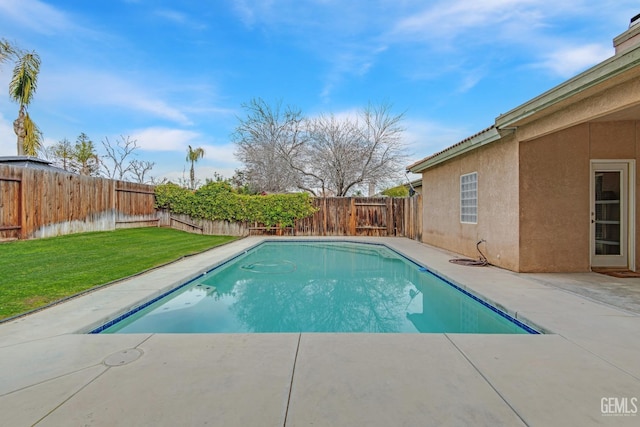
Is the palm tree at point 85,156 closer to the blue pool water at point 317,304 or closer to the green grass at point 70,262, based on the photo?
the green grass at point 70,262

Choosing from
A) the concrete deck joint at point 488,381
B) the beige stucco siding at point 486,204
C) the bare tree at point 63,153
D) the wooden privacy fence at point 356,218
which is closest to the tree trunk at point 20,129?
the bare tree at point 63,153

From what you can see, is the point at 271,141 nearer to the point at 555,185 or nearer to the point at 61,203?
the point at 61,203

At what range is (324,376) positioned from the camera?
2338mm

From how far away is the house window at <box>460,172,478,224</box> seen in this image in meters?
7.73

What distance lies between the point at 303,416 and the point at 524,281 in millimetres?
4880

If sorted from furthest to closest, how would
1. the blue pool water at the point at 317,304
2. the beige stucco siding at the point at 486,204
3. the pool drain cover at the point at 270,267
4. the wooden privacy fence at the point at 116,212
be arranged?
the wooden privacy fence at the point at 116,212, the pool drain cover at the point at 270,267, the beige stucco siding at the point at 486,204, the blue pool water at the point at 317,304

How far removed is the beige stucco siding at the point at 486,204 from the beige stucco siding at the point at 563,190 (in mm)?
235

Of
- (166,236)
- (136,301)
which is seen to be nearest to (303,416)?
(136,301)

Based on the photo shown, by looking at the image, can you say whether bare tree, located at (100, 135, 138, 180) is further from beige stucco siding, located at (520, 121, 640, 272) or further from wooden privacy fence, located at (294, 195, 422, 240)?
beige stucco siding, located at (520, 121, 640, 272)

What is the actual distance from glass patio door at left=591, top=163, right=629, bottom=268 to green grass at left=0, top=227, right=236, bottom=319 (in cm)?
880

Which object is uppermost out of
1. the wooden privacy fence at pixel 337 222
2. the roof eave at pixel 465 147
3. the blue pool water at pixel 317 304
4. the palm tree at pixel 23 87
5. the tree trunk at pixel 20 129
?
the palm tree at pixel 23 87

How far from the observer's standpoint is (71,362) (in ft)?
8.39

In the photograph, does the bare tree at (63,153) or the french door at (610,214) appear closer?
the french door at (610,214)

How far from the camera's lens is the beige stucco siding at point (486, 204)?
6.20m
